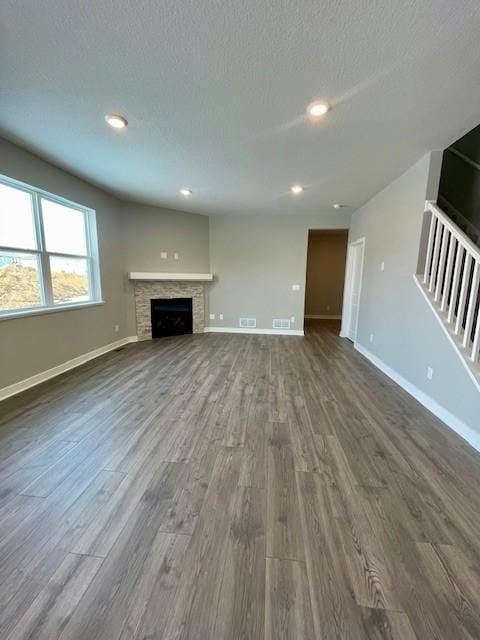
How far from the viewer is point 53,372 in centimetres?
351

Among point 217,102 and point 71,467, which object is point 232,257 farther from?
point 71,467

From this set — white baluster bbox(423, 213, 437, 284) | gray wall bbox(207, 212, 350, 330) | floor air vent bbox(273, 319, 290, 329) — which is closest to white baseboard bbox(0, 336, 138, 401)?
gray wall bbox(207, 212, 350, 330)

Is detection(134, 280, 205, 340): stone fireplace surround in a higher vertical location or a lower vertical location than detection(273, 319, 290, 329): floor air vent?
higher

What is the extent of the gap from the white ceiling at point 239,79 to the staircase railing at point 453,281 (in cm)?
91

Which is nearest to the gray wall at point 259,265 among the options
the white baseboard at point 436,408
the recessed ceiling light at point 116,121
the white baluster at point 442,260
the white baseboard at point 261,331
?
the white baseboard at point 261,331

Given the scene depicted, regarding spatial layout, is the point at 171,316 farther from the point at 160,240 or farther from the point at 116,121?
the point at 116,121

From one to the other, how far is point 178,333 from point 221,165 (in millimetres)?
3742

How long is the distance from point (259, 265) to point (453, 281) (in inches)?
160

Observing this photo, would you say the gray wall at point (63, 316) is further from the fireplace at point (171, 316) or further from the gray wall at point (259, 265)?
the gray wall at point (259, 265)

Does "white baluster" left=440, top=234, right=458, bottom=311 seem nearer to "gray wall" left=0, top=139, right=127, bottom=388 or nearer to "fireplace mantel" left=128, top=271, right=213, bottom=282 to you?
"fireplace mantel" left=128, top=271, right=213, bottom=282

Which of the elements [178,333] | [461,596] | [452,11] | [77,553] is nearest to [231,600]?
[77,553]

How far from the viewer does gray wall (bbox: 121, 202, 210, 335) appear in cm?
526

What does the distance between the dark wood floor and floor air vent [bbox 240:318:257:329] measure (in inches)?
141

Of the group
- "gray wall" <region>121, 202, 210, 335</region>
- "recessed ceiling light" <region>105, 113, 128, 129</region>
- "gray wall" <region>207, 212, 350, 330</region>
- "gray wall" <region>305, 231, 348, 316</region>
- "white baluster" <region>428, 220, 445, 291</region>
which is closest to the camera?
"recessed ceiling light" <region>105, 113, 128, 129</region>
